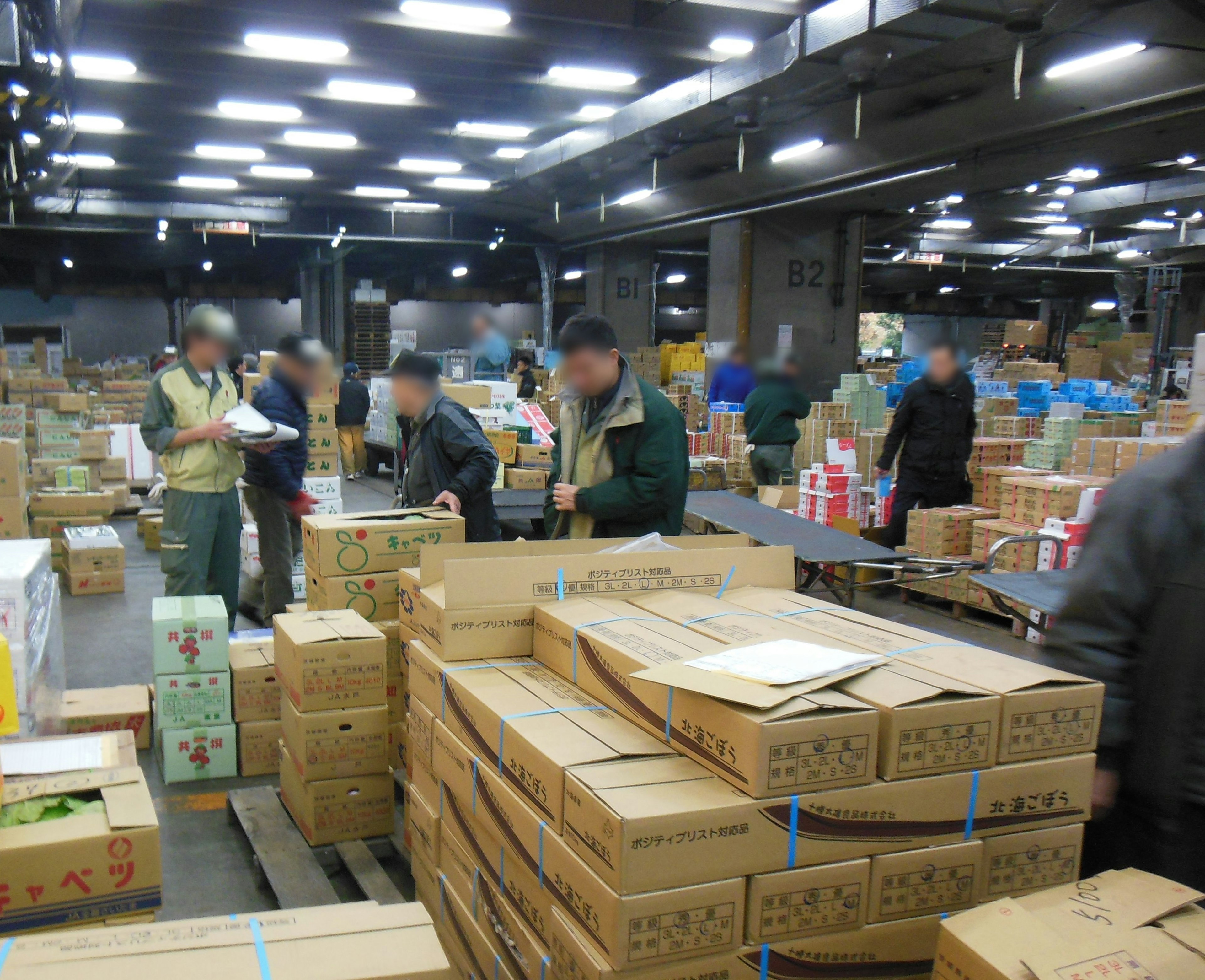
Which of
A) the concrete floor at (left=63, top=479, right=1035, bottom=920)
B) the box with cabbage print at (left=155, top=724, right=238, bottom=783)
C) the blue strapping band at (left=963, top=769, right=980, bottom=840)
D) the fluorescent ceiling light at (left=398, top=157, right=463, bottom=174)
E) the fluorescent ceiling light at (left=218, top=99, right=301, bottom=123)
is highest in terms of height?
the fluorescent ceiling light at (left=398, top=157, right=463, bottom=174)

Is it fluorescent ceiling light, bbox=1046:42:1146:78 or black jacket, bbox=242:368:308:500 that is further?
fluorescent ceiling light, bbox=1046:42:1146:78

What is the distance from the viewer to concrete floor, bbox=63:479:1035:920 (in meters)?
2.84

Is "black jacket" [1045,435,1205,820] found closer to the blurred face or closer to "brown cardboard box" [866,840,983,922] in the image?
"brown cardboard box" [866,840,983,922]

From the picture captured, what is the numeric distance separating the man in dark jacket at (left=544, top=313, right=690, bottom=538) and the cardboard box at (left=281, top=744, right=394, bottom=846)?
1.14m

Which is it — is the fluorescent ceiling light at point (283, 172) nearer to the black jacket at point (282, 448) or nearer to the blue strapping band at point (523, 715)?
the black jacket at point (282, 448)

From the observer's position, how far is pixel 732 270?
12.2 m

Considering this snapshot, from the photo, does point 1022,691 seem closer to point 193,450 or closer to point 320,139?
point 193,450

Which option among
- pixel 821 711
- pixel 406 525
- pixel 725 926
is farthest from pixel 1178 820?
pixel 406 525

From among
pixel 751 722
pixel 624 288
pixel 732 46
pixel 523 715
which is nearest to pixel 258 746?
pixel 523 715

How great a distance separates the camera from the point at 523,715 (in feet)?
6.05

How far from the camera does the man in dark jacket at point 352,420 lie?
12.3m

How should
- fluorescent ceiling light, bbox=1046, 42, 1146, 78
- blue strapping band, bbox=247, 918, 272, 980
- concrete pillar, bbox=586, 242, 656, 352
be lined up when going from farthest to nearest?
concrete pillar, bbox=586, 242, 656, 352 → fluorescent ceiling light, bbox=1046, 42, 1146, 78 → blue strapping band, bbox=247, 918, 272, 980

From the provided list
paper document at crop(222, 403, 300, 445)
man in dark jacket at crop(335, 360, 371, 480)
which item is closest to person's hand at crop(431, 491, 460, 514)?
paper document at crop(222, 403, 300, 445)

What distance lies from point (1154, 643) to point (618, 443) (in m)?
1.83
